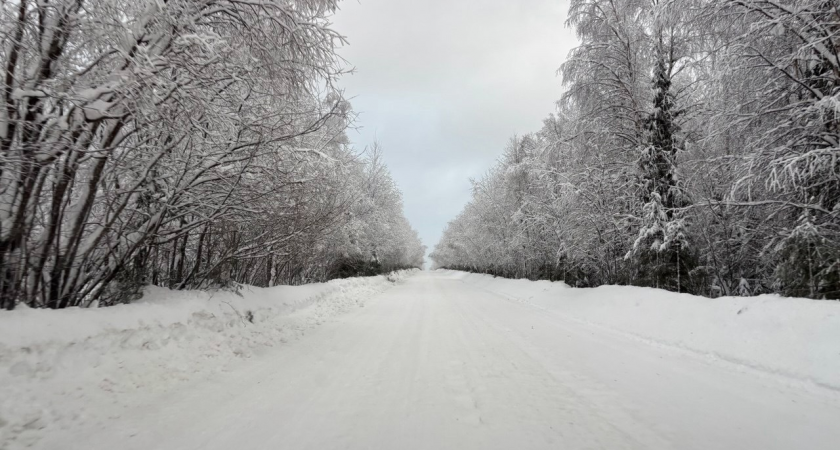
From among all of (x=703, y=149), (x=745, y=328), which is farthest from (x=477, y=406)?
(x=703, y=149)

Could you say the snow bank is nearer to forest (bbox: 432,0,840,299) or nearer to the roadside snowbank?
the roadside snowbank

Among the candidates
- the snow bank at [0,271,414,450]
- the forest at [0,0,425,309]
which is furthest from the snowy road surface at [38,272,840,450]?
the forest at [0,0,425,309]

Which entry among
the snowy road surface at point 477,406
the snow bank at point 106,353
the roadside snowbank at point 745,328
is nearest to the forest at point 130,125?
the snow bank at point 106,353

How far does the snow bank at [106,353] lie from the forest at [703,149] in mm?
8962

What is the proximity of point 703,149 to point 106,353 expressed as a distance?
13.1m

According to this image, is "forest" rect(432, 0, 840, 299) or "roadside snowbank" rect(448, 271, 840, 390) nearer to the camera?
"roadside snowbank" rect(448, 271, 840, 390)

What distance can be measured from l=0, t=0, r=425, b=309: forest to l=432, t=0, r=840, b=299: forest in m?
7.46

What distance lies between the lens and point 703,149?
929 cm

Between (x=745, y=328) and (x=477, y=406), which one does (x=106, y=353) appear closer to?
(x=477, y=406)

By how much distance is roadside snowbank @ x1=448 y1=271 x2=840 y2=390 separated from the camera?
431 centimetres

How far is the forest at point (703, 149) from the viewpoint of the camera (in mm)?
5602

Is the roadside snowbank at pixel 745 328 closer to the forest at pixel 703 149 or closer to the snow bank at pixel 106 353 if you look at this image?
the forest at pixel 703 149

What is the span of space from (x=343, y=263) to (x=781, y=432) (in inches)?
797

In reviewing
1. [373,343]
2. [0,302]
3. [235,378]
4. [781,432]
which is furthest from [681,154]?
[0,302]
